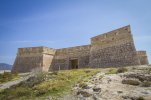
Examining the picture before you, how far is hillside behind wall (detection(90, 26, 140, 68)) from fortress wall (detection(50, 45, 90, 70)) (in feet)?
8.05

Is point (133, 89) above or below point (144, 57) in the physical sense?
below

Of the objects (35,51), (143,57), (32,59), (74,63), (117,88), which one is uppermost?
(35,51)

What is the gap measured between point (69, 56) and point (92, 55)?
6709mm

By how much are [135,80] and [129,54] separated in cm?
979

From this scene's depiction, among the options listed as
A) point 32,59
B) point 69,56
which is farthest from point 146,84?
point 32,59

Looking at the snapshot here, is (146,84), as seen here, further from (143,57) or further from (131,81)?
(143,57)

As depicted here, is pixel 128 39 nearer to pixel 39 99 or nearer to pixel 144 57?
pixel 144 57

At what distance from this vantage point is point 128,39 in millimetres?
25984

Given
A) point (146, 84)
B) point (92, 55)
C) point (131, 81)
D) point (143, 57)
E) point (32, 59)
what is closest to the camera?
Answer: point (146, 84)

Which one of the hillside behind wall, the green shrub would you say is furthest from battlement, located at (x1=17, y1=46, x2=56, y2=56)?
the green shrub

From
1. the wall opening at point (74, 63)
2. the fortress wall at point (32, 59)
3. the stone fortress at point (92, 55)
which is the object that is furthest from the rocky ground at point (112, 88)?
the fortress wall at point (32, 59)

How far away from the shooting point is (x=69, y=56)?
36.8m

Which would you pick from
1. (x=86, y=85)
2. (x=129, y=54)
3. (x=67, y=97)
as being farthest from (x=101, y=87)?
(x=129, y=54)

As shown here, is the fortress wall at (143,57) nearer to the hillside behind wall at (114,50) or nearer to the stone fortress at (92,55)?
the stone fortress at (92,55)
